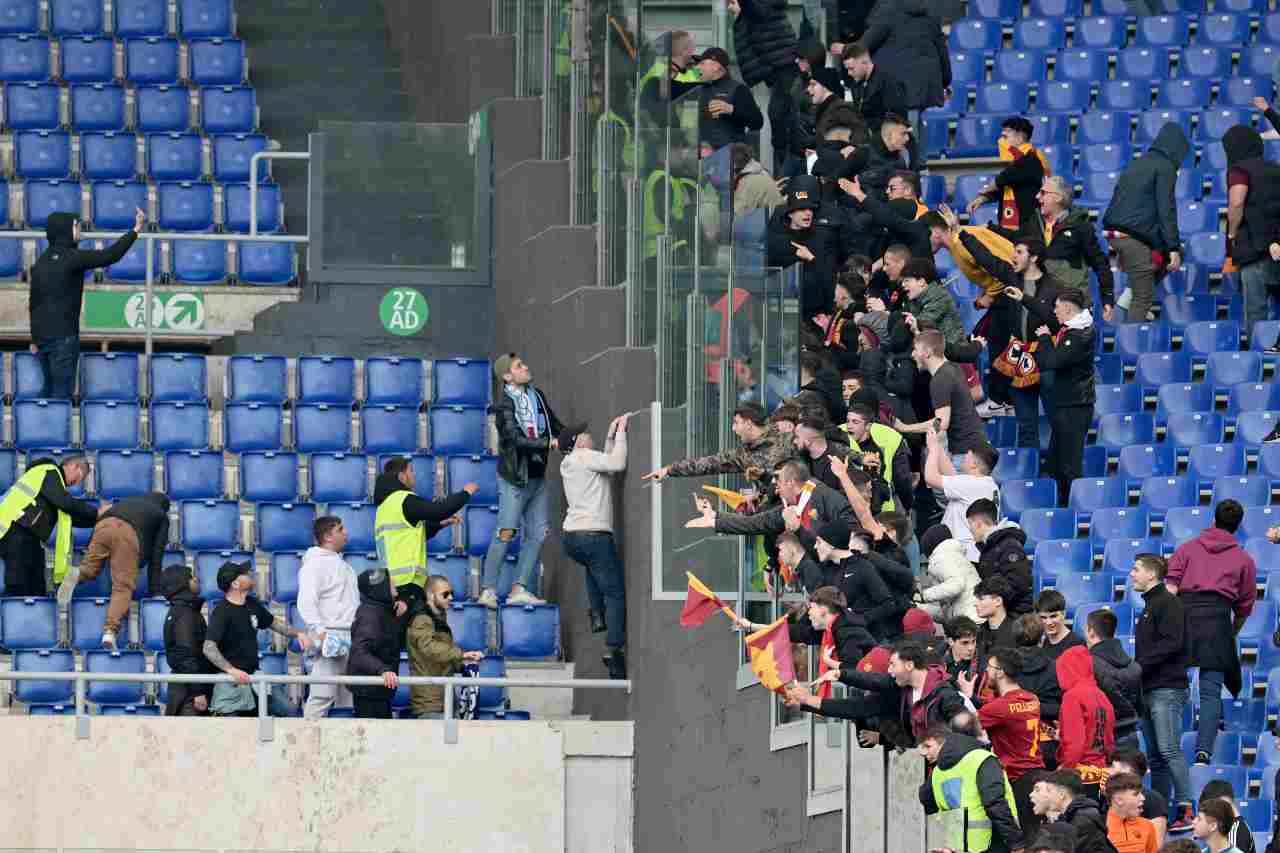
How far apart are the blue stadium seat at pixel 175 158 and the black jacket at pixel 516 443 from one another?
593 centimetres

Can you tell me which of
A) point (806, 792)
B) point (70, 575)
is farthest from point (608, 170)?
point (806, 792)

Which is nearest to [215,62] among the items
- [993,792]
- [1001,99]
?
[1001,99]

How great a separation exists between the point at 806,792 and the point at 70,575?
699cm

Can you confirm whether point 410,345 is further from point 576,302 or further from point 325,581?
point 325,581

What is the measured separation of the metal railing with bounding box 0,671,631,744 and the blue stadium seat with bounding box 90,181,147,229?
22.0ft

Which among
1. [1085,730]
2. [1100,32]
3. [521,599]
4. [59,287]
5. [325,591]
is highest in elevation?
[1100,32]

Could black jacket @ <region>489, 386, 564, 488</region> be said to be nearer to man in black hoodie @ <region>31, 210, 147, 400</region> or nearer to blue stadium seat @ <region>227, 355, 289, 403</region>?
blue stadium seat @ <region>227, 355, 289, 403</region>

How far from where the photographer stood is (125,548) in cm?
2194

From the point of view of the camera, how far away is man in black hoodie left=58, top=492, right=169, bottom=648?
2183 cm

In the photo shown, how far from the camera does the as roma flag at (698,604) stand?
18.7 meters

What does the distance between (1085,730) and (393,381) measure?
10255mm

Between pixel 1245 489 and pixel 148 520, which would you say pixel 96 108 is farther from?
pixel 1245 489

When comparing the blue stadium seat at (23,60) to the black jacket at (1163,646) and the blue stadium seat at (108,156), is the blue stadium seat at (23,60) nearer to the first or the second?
the blue stadium seat at (108,156)

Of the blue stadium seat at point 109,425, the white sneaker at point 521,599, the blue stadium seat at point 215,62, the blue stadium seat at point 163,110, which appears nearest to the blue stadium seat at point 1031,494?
the white sneaker at point 521,599
